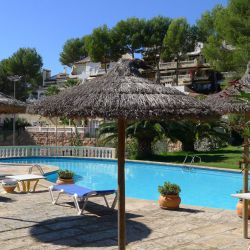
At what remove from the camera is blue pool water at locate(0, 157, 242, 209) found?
1383 cm

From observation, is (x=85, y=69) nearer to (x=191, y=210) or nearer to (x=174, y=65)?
(x=174, y=65)

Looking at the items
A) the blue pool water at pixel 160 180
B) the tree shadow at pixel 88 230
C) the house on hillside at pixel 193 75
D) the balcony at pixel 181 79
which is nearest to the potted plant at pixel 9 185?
the tree shadow at pixel 88 230

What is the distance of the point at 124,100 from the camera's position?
4.90 meters

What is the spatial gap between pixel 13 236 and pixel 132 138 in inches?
704

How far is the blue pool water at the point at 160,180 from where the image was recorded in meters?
13.8

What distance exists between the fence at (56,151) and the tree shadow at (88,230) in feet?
47.6

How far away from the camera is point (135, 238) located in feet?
21.0

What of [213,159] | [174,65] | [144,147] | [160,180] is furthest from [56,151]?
[174,65]

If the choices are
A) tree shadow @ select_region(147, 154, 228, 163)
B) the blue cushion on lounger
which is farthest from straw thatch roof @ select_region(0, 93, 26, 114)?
tree shadow @ select_region(147, 154, 228, 163)

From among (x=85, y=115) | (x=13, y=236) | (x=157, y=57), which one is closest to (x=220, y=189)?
(x=13, y=236)

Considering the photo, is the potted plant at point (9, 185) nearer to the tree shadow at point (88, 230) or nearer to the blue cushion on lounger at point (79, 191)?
the blue cushion on lounger at point (79, 191)

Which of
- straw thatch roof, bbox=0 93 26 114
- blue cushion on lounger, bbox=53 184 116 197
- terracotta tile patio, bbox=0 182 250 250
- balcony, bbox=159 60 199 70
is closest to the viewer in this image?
terracotta tile patio, bbox=0 182 250 250

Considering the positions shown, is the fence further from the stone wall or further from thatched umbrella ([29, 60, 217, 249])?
thatched umbrella ([29, 60, 217, 249])

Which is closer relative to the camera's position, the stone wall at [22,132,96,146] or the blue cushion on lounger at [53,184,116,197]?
the blue cushion on lounger at [53,184,116,197]
